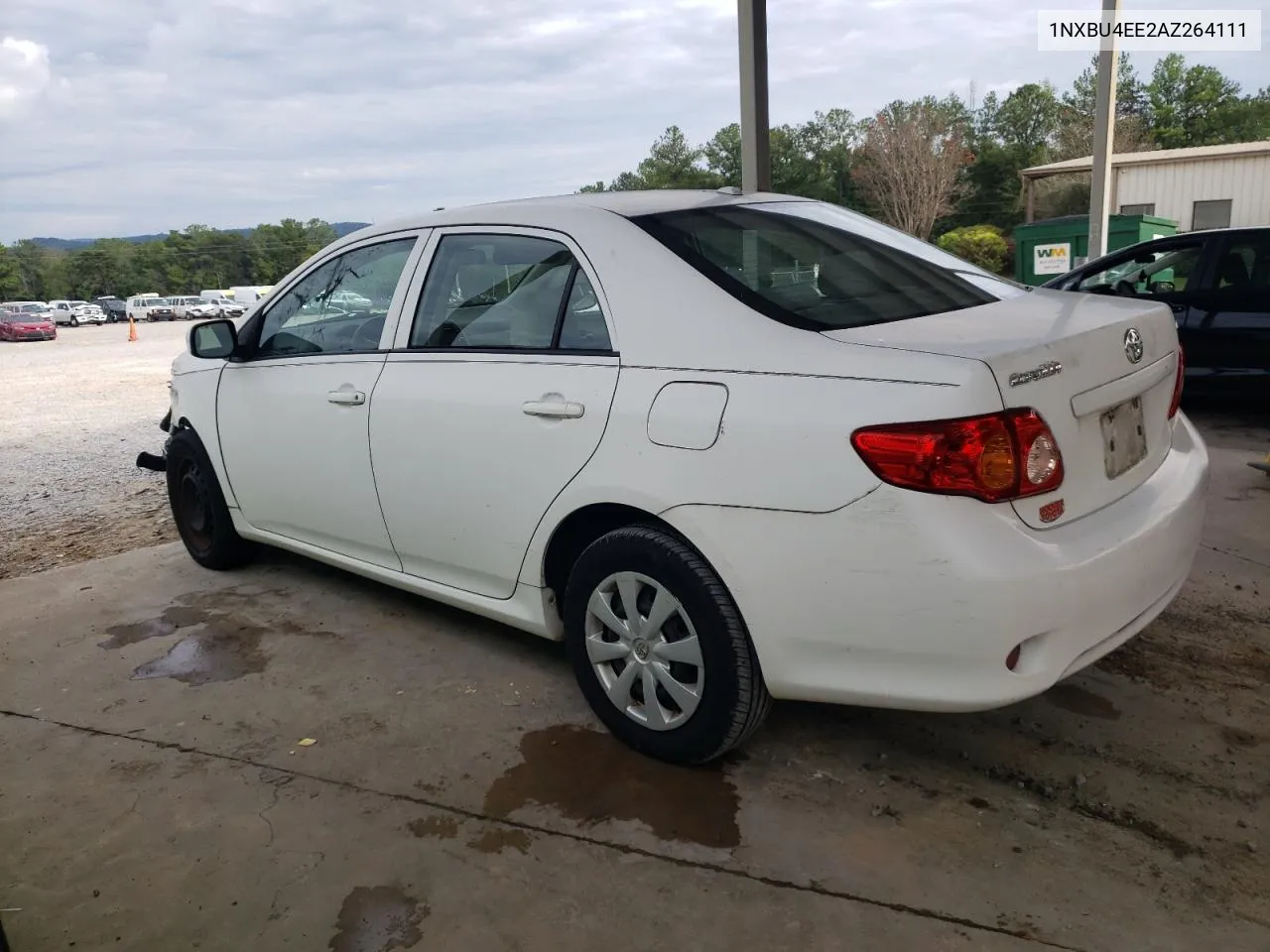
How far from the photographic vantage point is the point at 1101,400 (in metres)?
2.44

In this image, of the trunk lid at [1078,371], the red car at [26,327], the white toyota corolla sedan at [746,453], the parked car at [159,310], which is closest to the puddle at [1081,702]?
the white toyota corolla sedan at [746,453]

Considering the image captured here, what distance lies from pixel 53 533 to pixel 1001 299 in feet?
18.6

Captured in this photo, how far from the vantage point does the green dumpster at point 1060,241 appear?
501 inches

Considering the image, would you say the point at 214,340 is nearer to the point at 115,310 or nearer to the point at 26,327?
the point at 26,327

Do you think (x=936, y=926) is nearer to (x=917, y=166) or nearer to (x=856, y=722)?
(x=856, y=722)

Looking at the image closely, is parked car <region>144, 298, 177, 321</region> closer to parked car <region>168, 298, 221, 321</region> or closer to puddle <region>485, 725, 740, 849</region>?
parked car <region>168, 298, 221, 321</region>

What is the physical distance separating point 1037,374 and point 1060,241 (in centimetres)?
1188

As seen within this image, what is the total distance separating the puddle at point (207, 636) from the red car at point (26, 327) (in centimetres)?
4065

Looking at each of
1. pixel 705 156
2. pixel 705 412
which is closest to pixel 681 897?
pixel 705 412

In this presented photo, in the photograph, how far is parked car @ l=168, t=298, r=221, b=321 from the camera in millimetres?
56656

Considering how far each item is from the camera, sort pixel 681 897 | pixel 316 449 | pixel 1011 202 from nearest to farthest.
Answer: pixel 681 897 → pixel 316 449 → pixel 1011 202

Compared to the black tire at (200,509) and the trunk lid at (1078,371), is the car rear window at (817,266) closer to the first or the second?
the trunk lid at (1078,371)

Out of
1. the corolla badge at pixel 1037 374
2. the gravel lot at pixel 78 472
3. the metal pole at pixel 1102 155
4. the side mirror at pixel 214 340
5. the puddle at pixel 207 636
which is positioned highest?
the metal pole at pixel 1102 155

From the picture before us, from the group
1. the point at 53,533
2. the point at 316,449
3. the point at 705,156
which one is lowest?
the point at 53,533
